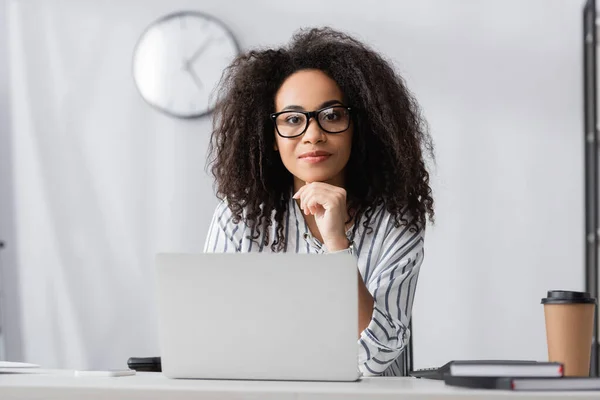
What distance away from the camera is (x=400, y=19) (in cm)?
359

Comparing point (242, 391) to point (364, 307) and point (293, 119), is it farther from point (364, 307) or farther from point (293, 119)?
point (293, 119)

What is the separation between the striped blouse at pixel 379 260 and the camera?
1631 mm

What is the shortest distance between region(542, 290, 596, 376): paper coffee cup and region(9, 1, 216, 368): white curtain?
2419 mm

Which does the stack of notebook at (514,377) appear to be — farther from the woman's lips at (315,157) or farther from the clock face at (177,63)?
the clock face at (177,63)

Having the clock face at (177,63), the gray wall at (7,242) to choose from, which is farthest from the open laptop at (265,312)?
the gray wall at (7,242)

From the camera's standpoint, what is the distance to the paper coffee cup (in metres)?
1.34

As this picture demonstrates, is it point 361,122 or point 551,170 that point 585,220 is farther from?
point 361,122

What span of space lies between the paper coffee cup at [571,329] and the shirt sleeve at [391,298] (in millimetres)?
363

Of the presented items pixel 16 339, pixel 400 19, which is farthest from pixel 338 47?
pixel 16 339

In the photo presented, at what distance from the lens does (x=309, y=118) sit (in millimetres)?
1817

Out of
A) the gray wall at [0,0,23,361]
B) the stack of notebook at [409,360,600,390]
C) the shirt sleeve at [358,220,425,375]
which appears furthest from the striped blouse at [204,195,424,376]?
the gray wall at [0,0,23,361]

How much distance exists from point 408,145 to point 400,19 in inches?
70.8

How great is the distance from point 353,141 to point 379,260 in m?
0.28

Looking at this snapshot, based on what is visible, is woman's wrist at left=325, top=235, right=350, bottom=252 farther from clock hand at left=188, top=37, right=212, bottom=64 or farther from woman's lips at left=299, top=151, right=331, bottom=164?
clock hand at left=188, top=37, right=212, bottom=64
